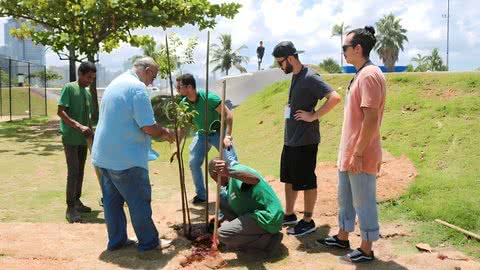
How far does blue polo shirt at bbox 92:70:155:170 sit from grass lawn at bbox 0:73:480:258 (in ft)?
6.73

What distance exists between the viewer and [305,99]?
477 cm

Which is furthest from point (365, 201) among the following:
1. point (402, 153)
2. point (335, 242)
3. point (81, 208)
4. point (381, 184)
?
point (402, 153)

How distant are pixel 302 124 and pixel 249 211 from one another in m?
1.01

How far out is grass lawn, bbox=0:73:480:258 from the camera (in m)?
5.47

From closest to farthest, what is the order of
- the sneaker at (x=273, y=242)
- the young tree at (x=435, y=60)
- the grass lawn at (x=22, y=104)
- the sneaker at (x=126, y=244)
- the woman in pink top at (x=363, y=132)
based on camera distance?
1. the woman in pink top at (x=363, y=132)
2. the sneaker at (x=273, y=242)
3. the sneaker at (x=126, y=244)
4. the grass lawn at (x=22, y=104)
5. the young tree at (x=435, y=60)

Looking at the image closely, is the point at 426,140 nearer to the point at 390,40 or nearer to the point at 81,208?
the point at 81,208

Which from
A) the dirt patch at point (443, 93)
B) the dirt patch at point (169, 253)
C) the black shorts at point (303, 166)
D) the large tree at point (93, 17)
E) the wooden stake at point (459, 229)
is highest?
the large tree at point (93, 17)

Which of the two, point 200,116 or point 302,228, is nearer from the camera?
point 302,228

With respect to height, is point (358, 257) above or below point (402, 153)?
below

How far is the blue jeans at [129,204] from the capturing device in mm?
4293

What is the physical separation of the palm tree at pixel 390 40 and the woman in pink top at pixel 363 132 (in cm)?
5513

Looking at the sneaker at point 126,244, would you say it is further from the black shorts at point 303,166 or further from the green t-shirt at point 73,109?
the black shorts at point 303,166

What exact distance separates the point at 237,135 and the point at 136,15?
5676mm

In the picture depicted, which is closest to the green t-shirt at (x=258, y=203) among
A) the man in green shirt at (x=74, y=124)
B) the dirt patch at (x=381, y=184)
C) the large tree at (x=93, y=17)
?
the dirt patch at (x=381, y=184)
